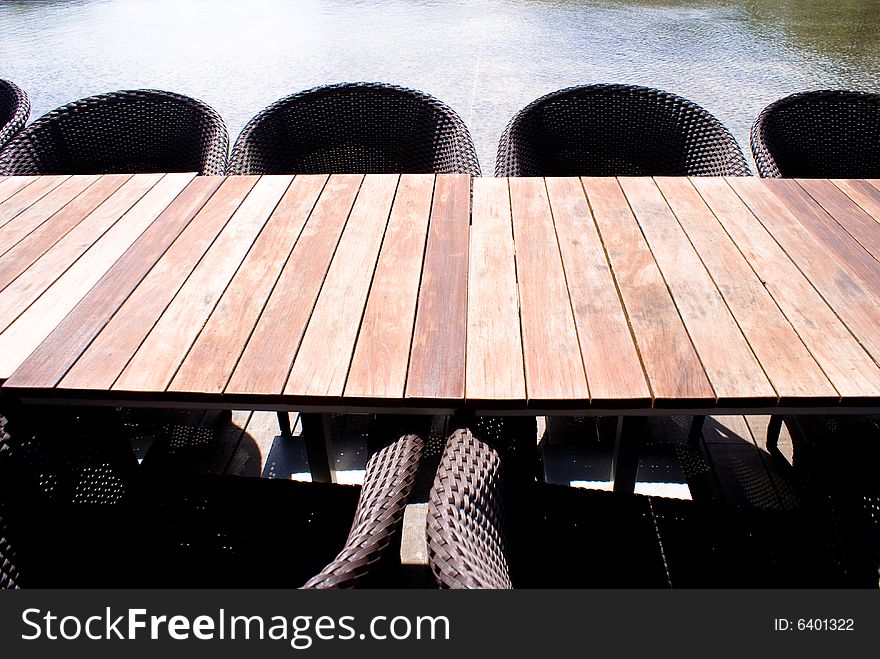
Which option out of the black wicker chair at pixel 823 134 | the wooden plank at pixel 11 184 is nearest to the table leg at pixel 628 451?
the black wicker chair at pixel 823 134

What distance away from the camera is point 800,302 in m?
1.23

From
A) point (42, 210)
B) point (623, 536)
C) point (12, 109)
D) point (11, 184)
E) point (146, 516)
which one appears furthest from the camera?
point (12, 109)

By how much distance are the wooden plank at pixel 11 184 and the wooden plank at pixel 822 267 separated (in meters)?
1.95

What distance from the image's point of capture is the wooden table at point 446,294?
106cm

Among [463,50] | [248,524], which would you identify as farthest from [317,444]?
[463,50]

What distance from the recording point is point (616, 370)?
42.5 inches

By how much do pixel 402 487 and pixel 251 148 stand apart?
151 centimetres

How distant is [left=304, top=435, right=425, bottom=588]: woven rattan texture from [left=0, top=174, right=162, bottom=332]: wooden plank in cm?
79

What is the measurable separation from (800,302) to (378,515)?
91 centimetres

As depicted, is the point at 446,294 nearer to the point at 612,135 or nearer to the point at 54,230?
the point at 54,230

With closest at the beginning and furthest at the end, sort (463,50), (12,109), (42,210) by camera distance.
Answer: (42,210) → (12,109) → (463,50)

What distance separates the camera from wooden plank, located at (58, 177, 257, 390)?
3.63ft

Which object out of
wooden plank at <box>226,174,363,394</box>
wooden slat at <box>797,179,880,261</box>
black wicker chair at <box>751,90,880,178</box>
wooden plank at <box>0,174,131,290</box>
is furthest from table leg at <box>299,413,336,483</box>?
black wicker chair at <box>751,90,880,178</box>

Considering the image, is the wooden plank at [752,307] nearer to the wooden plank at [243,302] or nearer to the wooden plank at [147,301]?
the wooden plank at [243,302]
